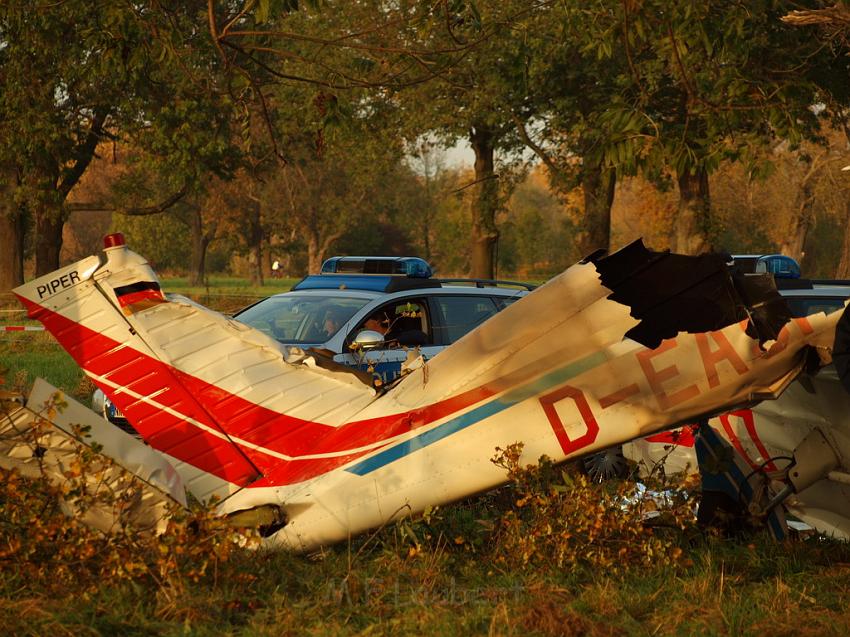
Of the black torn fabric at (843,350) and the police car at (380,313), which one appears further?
the police car at (380,313)

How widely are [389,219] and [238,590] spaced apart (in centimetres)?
8984

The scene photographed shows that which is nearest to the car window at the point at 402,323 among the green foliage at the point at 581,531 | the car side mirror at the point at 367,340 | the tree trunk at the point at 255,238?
the car side mirror at the point at 367,340

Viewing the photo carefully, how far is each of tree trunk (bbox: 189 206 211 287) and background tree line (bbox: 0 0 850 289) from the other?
0.55 feet

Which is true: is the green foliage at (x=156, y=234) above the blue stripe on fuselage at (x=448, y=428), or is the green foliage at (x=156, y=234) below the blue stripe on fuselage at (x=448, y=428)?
below

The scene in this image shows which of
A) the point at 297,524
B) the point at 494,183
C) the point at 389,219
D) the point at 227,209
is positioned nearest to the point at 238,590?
the point at 297,524

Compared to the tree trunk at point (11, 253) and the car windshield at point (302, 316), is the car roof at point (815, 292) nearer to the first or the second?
the car windshield at point (302, 316)

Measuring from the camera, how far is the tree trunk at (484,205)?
34.7m

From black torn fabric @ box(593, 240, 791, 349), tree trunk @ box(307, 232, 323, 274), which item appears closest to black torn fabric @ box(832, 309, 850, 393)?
black torn fabric @ box(593, 240, 791, 349)

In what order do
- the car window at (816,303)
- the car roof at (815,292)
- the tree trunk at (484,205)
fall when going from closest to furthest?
the car window at (816,303) < the car roof at (815,292) < the tree trunk at (484,205)

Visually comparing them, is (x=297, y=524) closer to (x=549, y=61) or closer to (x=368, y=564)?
(x=368, y=564)

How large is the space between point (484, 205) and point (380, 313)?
967 inches

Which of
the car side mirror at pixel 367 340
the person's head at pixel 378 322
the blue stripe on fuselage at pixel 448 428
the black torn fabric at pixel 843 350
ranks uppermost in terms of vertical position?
the black torn fabric at pixel 843 350

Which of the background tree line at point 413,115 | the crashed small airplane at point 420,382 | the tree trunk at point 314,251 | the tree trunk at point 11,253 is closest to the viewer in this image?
the crashed small airplane at point 420,382

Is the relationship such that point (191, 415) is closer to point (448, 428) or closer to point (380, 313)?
point (448, 428)
